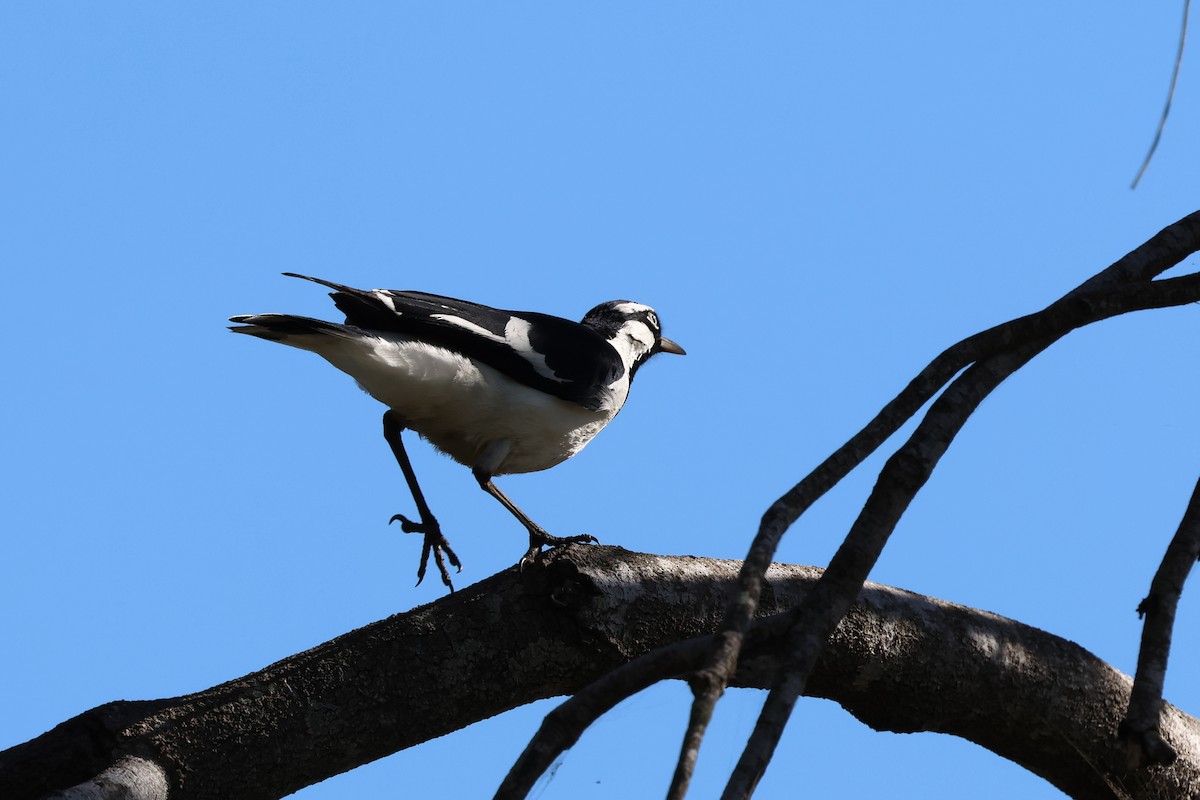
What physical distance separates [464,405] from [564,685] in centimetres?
229

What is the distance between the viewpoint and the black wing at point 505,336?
5375 mm

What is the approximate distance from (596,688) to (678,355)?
5.98 meters

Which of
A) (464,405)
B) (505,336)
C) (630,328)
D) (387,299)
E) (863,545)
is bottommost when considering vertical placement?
(863,545)

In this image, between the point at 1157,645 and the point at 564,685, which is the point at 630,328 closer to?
the point at 564,685

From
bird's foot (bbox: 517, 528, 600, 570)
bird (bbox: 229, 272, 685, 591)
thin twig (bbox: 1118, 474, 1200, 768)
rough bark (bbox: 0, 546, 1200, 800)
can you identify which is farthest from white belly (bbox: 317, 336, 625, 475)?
thin twig (bbox: 1118, 474, 1200, 768)

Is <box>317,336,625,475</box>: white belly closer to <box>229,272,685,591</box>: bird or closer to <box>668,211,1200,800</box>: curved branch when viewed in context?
<box>229,272,685,591</box>: bird

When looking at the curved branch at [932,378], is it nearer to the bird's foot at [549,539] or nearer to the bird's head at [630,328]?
the bird's foot at [549,539]

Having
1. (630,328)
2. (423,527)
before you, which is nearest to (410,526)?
(423,527)

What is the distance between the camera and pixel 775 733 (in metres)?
2.16

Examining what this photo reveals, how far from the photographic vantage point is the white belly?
529 cm

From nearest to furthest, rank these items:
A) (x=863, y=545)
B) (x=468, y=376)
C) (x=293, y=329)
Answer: (x=863, y=545)
(x=293, y=329)
(x=468, y=376)

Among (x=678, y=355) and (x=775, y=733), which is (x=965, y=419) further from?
(x=678, y=355)

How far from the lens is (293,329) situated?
16.2ft

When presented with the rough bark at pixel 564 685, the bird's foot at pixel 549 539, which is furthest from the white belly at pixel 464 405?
the rough bark at pixel 564 685
